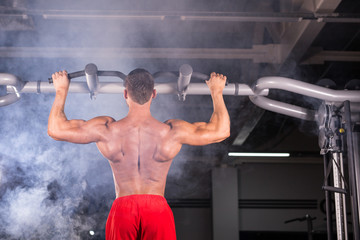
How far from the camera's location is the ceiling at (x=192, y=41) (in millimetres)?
3777

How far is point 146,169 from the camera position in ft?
8.79

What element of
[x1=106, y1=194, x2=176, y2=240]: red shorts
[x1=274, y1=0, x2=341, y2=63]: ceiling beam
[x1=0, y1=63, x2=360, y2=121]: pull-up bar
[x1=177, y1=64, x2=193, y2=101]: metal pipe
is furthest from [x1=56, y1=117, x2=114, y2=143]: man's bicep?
[x1=274, y1=0, x2=341, y2=63]: ceiling beam

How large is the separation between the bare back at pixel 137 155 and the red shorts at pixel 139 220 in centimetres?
8

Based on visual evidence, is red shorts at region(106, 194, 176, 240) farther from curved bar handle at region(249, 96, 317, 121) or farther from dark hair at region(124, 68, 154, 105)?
curved bar handle at region(249, 96, 317, 121)

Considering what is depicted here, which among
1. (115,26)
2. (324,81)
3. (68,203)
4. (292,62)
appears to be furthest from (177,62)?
(68,203)

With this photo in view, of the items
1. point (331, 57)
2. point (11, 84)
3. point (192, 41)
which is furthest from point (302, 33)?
point (11, 84)

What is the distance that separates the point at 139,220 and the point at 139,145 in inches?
19.1

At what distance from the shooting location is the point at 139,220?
8.41 feet

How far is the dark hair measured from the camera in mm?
2691

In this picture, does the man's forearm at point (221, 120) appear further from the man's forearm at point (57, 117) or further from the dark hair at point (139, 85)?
the man's forearm at point (57, 117)

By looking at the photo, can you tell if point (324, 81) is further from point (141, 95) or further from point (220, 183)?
point (220, 183)

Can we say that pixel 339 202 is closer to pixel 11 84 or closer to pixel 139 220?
pixel 139 220

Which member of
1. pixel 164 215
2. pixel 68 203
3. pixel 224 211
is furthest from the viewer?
pixel 224 211

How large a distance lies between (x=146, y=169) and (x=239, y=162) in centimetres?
852
